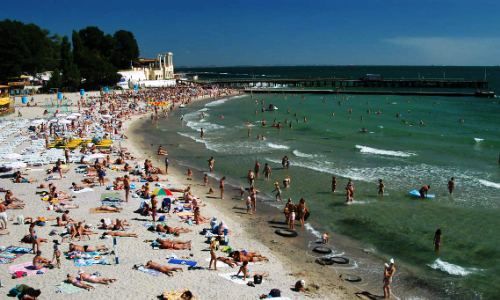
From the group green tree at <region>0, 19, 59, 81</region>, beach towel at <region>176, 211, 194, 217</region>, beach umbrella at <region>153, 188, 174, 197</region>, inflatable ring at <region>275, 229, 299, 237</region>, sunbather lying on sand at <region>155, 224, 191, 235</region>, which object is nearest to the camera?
sunbather lying on sand at <region>155, 224, 191, 235</region>

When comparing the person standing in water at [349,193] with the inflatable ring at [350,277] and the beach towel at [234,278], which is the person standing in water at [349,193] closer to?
the inflatable ring at [350,277]

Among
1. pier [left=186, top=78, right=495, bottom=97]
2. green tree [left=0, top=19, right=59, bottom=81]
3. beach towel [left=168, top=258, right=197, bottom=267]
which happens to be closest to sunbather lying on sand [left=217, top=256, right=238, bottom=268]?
beach towel [left=168, top=258, right=197, bottom=267]

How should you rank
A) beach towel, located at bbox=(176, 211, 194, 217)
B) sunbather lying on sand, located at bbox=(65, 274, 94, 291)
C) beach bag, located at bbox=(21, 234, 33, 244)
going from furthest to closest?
beach towel, located at bbox=(176, 211, 194, 217) → beach bag, located at bbox=(21, 234, 33, 244) → sunbather lying on sand, located at bbox=(65, 274, 94, 291)

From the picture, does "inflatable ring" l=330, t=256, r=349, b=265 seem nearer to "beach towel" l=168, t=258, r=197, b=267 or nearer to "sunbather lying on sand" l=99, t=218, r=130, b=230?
"beach towel" l=168, t=258, r=197, b=267

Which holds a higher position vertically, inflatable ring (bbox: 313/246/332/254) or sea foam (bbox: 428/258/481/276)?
inflatable ring (bbox: 313/246/332/254)

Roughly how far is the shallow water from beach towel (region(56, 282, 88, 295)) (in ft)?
30.3

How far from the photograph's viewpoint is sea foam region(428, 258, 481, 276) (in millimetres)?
13398

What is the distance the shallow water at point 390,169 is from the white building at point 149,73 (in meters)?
27.9

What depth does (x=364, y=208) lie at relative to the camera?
19172mm

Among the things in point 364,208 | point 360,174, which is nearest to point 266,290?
point 364,208

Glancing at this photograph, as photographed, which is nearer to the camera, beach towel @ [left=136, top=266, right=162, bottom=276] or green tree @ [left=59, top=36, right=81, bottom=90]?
beach towel @ [left=136, top=266, right=162, bottom=276]

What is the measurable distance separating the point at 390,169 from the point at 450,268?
1280 centimetres

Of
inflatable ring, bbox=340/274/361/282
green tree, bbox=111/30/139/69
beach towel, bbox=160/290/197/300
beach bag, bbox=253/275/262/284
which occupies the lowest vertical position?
inflatable ring, bbox=340/274/361/282

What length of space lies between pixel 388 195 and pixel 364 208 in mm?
2328
